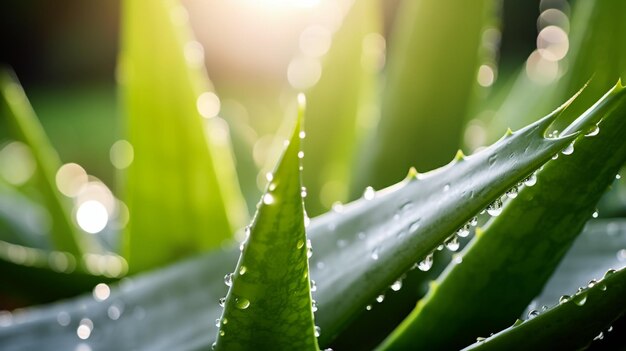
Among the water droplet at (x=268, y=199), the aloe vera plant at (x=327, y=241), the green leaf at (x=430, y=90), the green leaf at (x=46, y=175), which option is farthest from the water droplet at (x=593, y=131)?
the green leaf at (x=46, y=175)

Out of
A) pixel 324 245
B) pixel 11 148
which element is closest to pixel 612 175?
pixel 324 245

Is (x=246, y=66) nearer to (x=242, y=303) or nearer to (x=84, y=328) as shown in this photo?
(x=84, y=328)

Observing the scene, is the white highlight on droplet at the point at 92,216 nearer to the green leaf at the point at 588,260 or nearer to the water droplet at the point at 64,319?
the water droplet at the point at 64,319

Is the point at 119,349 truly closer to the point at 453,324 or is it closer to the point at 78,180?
the point at 453,324

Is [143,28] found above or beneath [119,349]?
above

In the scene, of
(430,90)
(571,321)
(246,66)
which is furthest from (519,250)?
(246,66)

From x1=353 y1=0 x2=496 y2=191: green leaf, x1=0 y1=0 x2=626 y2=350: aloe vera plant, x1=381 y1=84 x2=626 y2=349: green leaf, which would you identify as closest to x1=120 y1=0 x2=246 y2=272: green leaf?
x1=0 y1=0 x2=626 y2=350: aloe vera plant

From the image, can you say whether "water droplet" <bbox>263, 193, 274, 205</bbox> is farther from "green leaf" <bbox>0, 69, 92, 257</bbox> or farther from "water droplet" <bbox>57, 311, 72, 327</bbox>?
"green leaf" <bbox>0, 69, 92, 257</bbox>
